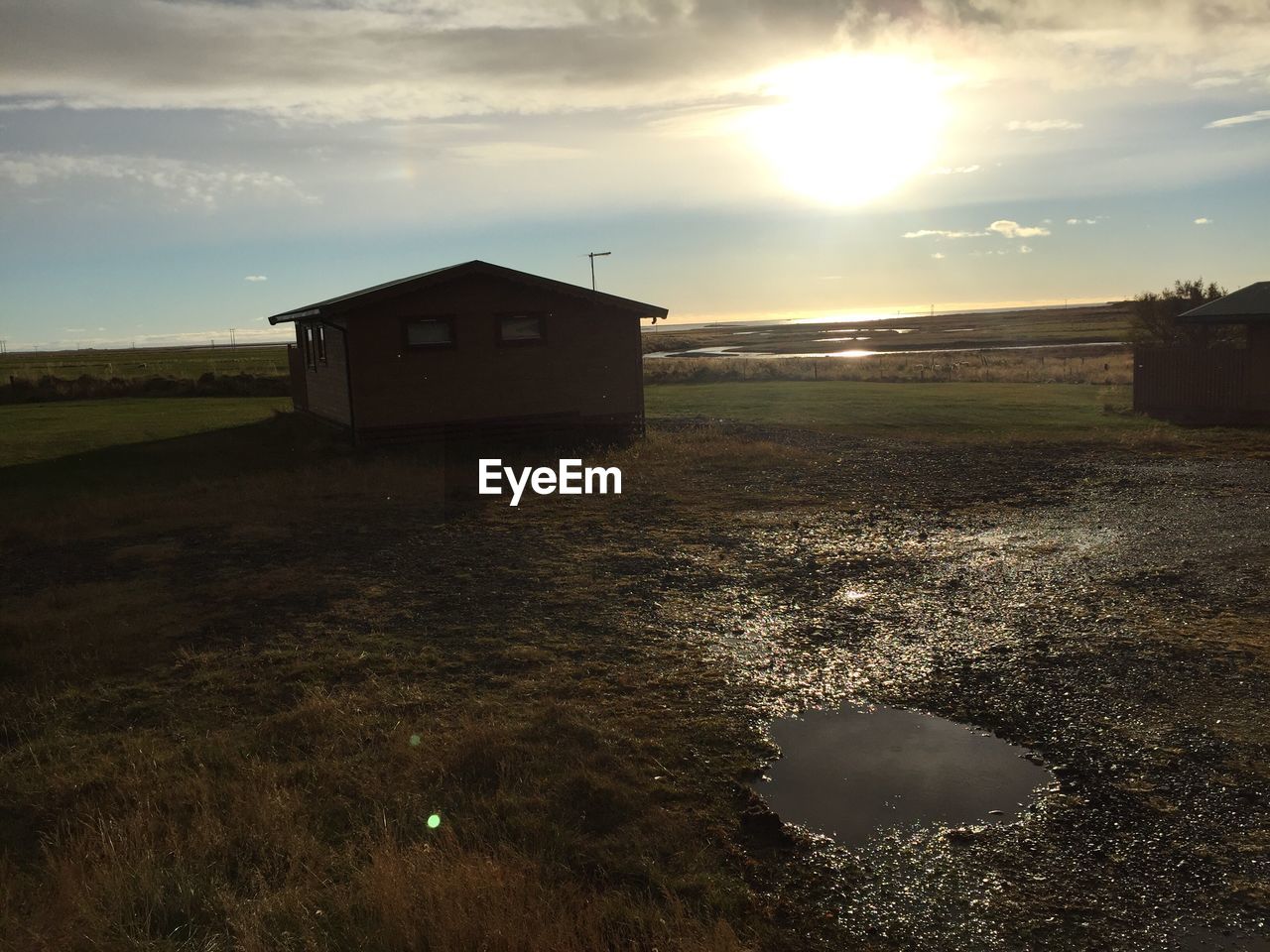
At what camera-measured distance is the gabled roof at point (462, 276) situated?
2125 centimetres

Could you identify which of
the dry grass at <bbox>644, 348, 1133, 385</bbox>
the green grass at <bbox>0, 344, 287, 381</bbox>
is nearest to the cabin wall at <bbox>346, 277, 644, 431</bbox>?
the dry grass at <bbox>644, 348, 1133, 385</bbox>

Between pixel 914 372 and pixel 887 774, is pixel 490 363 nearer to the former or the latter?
pixel 887 774

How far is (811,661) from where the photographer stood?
8117 mm

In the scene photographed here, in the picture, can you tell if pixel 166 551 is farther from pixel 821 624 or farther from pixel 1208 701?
pixel 1208 701

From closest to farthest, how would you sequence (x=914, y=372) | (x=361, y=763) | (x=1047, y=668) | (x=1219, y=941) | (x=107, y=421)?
(x=1219, y=941), (x=361, y=763), (x=1047, y=668), (x=107, y=421), (x=914, y=372)

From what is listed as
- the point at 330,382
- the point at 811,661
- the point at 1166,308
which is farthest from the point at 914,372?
the point at 811,661

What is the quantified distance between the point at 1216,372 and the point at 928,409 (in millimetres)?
7807

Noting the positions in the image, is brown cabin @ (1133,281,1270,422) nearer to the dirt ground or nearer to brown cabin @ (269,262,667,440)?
the dirt ground

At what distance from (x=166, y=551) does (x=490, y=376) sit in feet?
35.8

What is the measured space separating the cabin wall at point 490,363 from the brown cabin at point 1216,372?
14.6 metres

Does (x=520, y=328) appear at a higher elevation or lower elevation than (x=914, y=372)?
higher

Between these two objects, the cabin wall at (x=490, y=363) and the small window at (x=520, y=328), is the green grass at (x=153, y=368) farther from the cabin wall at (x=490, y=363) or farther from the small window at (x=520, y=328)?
the small window at (x=520, y=328)

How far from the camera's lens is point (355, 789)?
19.6 ft

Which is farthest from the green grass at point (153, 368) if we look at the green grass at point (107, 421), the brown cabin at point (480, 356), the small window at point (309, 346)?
the brown cabin at point (480, 356)
